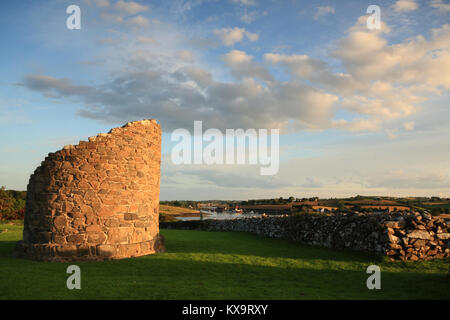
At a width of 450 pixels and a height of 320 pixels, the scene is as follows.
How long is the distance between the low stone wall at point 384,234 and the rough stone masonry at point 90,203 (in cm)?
834

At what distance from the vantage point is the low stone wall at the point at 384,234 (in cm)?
1086

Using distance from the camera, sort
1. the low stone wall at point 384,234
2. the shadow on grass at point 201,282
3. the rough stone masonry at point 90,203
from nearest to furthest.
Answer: the shadow on grass at point 201,282, the rough stone masonry at point 90,203, the low stone wall at point 384,234

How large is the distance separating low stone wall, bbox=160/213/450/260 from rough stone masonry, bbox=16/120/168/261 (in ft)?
27.4

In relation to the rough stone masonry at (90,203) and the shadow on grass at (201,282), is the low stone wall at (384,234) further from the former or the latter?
the rough stone masonry at (90,203)

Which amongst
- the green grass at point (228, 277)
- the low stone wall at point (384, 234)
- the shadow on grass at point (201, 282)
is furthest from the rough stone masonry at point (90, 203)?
the low stone wall at point (384, 234)

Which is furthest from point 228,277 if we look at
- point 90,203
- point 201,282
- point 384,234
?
point 384,234

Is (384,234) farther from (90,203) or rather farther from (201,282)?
(90,203)

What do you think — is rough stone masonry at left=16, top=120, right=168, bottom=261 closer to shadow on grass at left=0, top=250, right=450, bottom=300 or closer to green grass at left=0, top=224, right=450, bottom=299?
green grass at left=0, top=224, right=450, bottom=299

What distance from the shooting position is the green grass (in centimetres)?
672

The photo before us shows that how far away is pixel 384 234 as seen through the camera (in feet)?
36.8

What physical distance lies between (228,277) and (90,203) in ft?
18.4

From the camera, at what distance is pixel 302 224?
16.7 m

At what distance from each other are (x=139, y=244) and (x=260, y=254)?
4.86m
